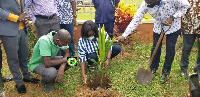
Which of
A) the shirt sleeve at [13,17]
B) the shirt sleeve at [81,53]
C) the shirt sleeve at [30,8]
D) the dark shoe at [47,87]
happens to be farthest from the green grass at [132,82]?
the shirt sleeve at [13,17]

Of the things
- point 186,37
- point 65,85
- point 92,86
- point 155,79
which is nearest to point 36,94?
point 65,85

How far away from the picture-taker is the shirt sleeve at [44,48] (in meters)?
3.18

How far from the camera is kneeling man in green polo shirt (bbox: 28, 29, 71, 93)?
314 centimetres

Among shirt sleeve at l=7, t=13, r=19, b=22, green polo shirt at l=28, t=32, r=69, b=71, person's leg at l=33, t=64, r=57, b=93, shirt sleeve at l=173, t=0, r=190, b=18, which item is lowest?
person's leg at l=33, t=64, r=57, b=93

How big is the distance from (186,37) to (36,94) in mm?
2556

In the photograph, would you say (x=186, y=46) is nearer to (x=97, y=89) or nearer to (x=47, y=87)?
(x=97, y=89)

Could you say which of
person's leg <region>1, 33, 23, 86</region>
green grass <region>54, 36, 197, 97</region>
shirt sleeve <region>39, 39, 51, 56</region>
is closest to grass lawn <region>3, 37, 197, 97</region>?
green grass <region>54, 36, 197, 97</region>

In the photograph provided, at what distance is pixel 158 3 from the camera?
10.6 feet

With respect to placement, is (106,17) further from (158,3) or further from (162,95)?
(162,95)

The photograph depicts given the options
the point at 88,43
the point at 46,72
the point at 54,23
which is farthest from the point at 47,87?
the point at 54,23

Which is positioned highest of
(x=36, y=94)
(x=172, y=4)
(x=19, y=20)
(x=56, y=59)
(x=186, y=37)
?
(x=172, y=4)

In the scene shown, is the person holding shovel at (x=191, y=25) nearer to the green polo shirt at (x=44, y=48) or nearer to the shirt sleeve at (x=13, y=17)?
the green polo shirt at (x=44, y=48)

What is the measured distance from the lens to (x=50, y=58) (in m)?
3.28

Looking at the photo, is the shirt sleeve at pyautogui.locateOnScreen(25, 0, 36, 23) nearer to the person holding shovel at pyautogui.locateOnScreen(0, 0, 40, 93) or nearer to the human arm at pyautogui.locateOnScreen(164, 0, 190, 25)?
the person holding shovel at pyautogui.locateOnScreen(0, 0, 40, 93)
